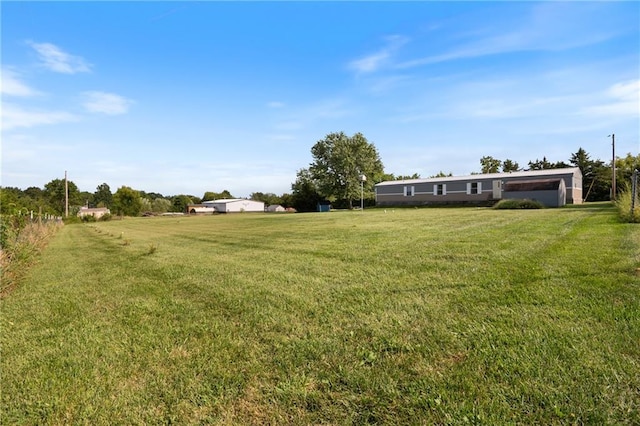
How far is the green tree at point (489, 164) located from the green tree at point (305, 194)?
3833 cm

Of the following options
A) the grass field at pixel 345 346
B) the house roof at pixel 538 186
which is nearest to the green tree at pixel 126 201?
the house roof at pixel 538 186

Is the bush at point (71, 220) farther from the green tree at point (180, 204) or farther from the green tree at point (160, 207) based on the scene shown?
the green tree at point (180, 204)

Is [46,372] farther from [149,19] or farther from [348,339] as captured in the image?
[149,19]

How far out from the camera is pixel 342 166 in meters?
40.5

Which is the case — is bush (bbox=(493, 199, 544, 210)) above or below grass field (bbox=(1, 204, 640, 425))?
above

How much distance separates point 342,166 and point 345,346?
3850cm

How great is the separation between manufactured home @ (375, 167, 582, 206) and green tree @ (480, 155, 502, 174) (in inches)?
1228

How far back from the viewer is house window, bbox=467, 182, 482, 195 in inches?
1298

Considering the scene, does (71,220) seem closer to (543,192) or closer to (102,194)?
(543,192)

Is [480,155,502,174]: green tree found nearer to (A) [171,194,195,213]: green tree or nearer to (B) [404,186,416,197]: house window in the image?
(B) [404,186,416,197]: house window

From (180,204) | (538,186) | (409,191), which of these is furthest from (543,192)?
(180,204)

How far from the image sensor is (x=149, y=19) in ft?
33.0

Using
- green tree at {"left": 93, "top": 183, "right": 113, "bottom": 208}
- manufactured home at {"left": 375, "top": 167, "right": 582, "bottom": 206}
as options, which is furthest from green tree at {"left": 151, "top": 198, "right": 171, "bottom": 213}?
manufactured home at {"left": 375, "top": 167, "right": 582, "bottom": 206}

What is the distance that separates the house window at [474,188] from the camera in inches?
1298
